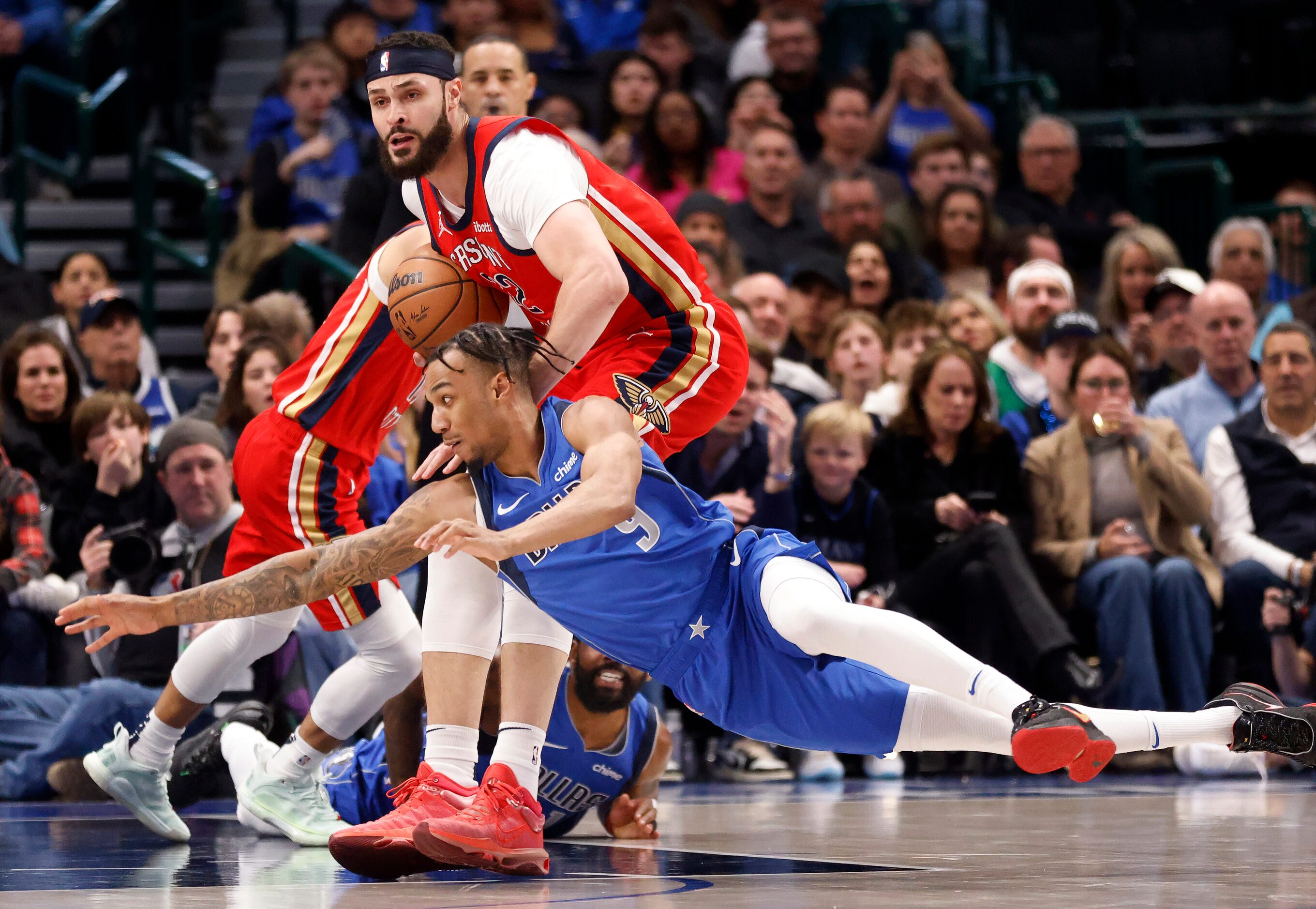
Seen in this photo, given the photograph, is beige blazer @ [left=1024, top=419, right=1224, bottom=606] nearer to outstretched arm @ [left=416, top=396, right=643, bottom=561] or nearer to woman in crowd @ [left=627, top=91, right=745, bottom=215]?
woman in crowd @ [left=627, top=91, right=745, bottom=215]

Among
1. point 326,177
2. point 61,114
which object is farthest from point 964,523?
point 61,114

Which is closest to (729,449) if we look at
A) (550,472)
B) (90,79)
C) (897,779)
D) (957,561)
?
(957,561)

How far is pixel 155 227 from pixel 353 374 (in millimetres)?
5952

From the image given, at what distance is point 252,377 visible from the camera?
→ 6.88m

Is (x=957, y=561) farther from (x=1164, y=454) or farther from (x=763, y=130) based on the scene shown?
(x=763, y=130)

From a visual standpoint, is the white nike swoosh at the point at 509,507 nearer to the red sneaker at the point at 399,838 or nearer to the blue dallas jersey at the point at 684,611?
the blue dallas jersey at the point at 684,611

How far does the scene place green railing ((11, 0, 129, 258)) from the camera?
10094 mm

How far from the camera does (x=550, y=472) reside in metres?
4.00

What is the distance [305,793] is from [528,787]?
112 centimetres

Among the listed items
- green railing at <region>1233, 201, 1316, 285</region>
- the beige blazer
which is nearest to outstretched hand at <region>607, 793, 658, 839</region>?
the beige blazer

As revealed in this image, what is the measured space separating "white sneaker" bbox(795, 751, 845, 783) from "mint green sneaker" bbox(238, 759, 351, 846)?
7.72ft

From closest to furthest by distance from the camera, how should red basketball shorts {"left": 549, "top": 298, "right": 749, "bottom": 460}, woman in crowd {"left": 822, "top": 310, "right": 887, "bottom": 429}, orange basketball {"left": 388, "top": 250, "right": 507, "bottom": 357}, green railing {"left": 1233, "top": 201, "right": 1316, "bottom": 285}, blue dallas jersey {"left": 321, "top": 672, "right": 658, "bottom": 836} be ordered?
red basketball shorts {"left": 549, "top": 298, "right": 749, "bottom": 460}, orange basketball {"left": 388, "top": 250, "right": 507, "bottom": 357}, blue dallas jersey {"left": 321, "top": 672, "right": 658, "bottom": 836}, woman in crowd {"left": 822, "top": 310, "right": 887, "bottom": 429}, green railing {"left": 1233, "top": 201, "right": 1316, "bottom": 285}

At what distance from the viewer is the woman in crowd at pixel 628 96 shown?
33.0 feet

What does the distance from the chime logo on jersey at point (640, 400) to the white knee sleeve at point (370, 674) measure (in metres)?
1.00
